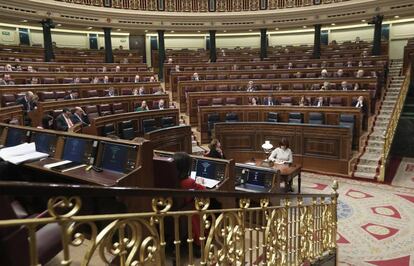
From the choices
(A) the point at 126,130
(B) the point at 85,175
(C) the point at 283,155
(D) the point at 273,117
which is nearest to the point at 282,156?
(C) the point at 283,155

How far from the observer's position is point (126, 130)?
7086 millimetres

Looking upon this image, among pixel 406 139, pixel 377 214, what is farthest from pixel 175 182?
pixel 406 139

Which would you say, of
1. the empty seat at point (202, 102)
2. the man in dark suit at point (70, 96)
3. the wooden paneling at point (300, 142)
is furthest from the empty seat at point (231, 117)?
the man in dark suit at point (70, 96)

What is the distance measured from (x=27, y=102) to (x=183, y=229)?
5.50 meters

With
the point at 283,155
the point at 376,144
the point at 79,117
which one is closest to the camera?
the point at 283,155

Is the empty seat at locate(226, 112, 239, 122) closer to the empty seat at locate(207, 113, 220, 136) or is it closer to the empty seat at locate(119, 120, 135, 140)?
the empty seat at locate(207, 113, 220, 136)

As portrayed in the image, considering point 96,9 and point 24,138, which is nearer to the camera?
point 24,138

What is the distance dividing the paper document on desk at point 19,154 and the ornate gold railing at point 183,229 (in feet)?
3.30

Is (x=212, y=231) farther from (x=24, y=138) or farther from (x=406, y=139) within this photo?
(x=406, y=139)

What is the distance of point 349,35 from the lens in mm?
18047

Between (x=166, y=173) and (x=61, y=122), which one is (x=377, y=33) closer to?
(x=61, y=122)

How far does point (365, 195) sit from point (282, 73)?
5.95 meters

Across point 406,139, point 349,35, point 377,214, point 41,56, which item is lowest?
point 377,214

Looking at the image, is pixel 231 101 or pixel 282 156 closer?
pixel 282 156
